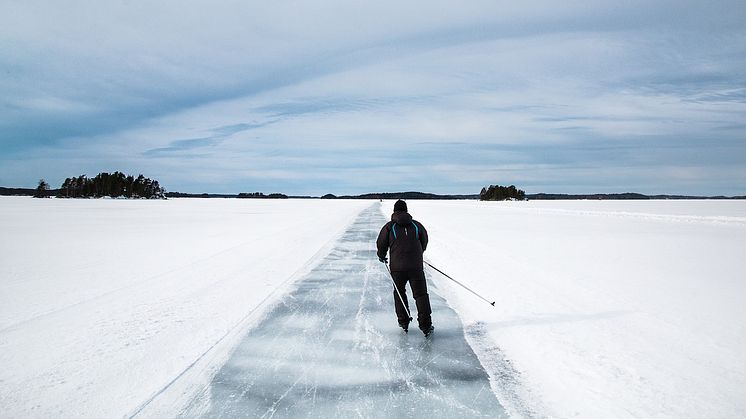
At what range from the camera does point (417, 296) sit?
6.07 meters

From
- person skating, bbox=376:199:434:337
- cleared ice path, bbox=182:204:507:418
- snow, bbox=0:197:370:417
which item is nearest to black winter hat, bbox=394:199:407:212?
person skating, bbox=376:199:434:337

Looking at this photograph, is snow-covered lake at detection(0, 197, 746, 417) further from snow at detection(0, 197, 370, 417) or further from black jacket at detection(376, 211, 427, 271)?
black jacket at detection(376, 211, 427, 271)

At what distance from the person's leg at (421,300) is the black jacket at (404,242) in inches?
5.0

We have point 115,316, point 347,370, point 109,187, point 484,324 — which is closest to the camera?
point 347,370

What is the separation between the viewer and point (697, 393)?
169 inches

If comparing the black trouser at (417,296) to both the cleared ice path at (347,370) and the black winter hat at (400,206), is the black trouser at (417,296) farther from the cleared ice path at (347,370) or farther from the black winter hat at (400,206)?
the black winter hat at (400,206)

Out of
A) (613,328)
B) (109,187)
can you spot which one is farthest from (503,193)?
(613,328)

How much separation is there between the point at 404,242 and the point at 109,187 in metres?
163

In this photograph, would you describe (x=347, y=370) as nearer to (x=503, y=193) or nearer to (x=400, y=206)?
(x=400, y=206)

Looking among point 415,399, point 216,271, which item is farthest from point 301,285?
point 415,399

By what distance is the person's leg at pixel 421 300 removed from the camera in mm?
5941

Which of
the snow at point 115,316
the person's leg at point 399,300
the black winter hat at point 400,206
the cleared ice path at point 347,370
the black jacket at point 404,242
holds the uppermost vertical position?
the black winter hat at point 400,206

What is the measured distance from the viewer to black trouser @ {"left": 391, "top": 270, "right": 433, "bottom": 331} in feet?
19.5

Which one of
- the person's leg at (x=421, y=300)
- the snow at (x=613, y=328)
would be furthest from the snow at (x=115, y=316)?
the snow at (x=613, y=328)
